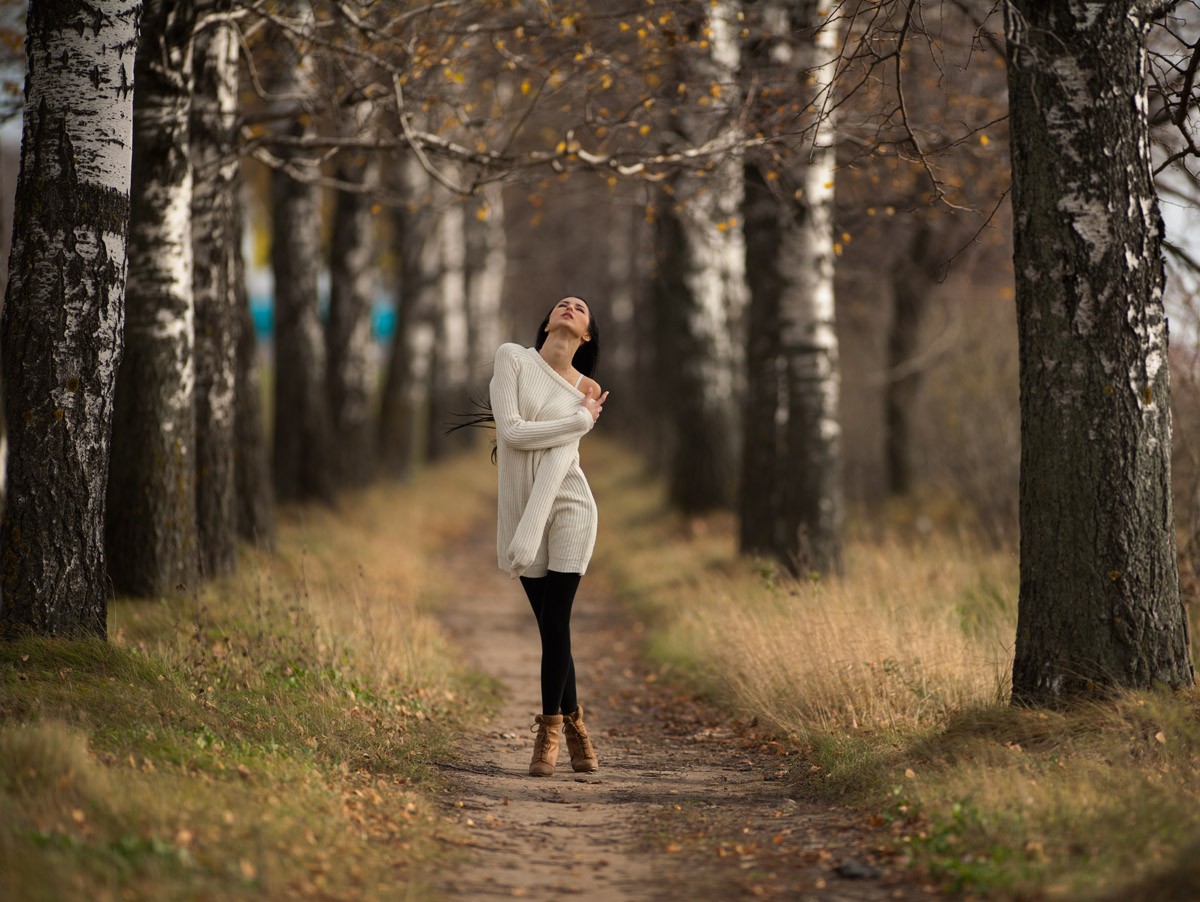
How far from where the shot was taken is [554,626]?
21.0 feet

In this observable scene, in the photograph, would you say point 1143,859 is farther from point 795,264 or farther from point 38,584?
point 795,264

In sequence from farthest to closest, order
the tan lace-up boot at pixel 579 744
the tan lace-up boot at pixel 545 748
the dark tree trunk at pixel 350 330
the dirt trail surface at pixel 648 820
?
the dark tree trunk at pixel 350 330, the tan lace-up boot at pixel 579 744, the tan lace-up boot at pixel 545 748, the dirt trail surface at pixel 648 820

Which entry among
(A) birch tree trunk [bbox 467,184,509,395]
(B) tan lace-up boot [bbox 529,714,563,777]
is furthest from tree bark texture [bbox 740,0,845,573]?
(A) birch tree trunk [bbox 467,184,509,395]

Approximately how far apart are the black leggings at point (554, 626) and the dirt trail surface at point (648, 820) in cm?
49

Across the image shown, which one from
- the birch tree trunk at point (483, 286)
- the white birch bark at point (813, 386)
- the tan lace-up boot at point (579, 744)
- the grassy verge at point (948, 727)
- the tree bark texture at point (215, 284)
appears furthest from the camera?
the birch tree trunk at point (483, 286)

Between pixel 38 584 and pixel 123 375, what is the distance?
2465mm

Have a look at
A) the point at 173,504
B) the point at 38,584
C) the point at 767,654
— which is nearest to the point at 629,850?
the point at 767,654

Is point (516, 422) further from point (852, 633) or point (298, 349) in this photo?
point (298, 349)

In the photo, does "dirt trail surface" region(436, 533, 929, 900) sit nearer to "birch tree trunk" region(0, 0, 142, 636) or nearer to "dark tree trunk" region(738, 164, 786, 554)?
"birch tree trunk" region(0, 0, 142, 636)

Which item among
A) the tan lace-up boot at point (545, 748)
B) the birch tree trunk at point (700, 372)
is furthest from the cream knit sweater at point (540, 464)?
the birch tree trunk at point (700, 372)

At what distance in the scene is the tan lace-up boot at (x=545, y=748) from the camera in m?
6.54

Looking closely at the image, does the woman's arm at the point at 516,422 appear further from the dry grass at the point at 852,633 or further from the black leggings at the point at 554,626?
the dry grass at the point at 852,633

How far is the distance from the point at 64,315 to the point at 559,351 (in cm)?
252

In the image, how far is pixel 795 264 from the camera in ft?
37.0
